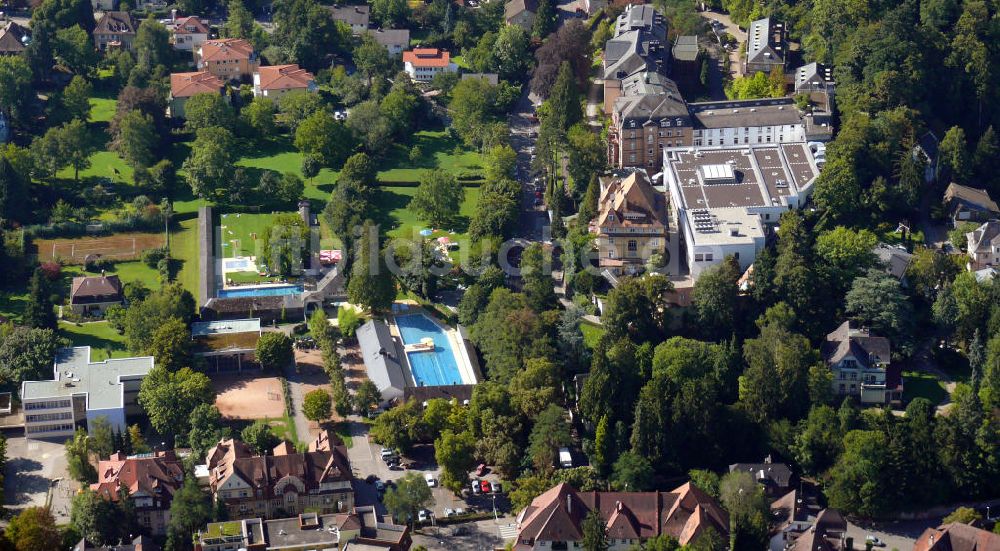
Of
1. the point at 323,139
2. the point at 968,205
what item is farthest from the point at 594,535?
the point at 323,139

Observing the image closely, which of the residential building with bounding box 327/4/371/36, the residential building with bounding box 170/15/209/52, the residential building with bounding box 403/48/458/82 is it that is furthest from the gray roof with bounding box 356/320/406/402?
the residential building with bounding box 170/15/209/52

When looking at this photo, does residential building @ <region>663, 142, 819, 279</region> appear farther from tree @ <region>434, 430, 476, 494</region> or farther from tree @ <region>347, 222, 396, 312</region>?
tree @ <region>434, 430, 476, 494</region>

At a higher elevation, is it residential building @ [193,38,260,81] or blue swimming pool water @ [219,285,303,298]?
residential building @ [193,38,260,81]

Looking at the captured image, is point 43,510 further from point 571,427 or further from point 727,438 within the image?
point 727,438

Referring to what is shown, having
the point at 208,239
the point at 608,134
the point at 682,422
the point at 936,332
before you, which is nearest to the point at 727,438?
the point at 682,422

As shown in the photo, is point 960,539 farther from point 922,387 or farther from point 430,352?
point 430,352

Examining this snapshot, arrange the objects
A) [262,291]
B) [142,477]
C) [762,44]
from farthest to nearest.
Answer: [762,44], [262,291], [142,477]
